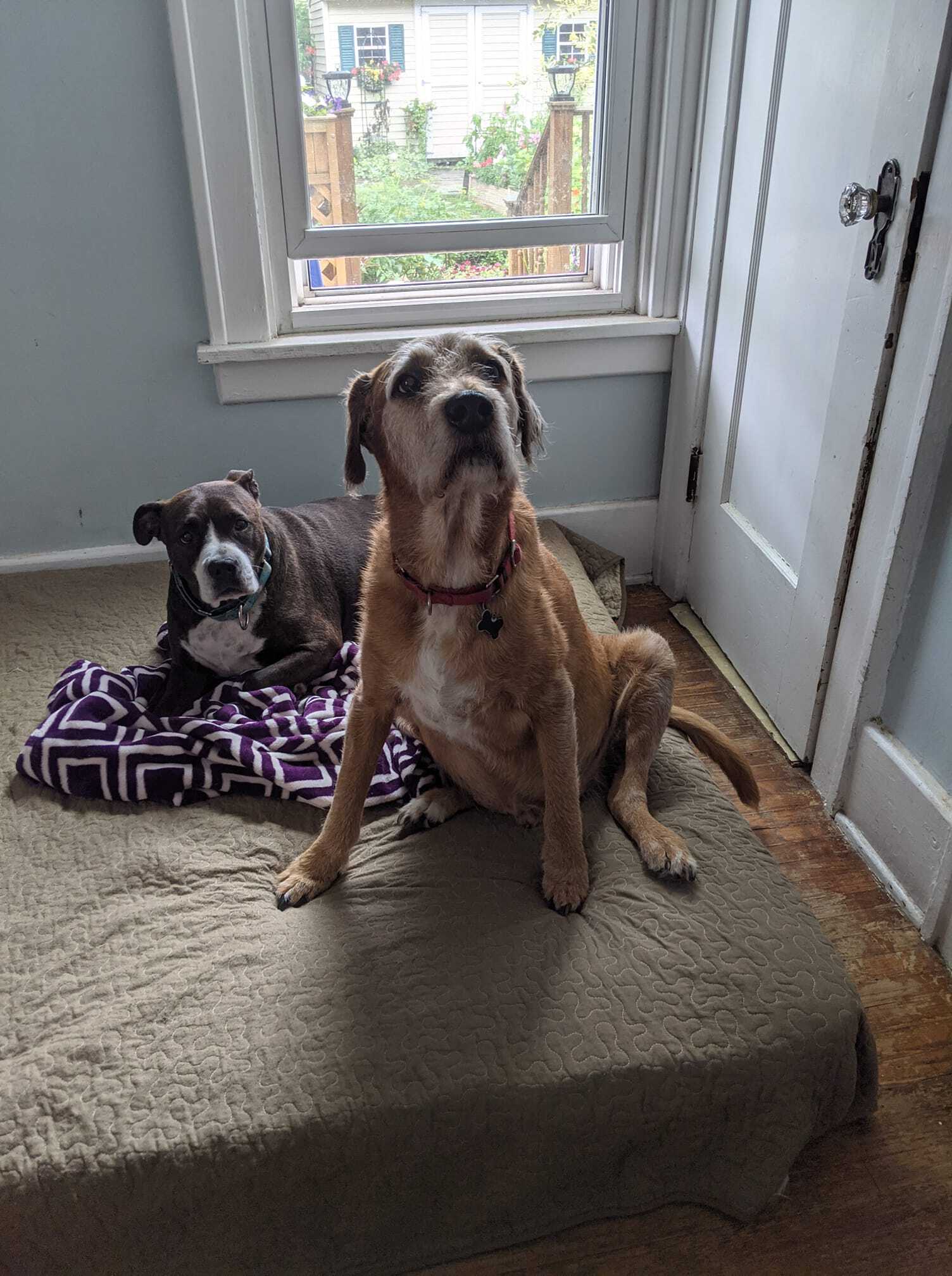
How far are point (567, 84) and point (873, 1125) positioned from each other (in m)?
2.58

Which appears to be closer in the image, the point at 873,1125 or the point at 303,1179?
the point at 303,1179

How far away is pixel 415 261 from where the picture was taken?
276 cm

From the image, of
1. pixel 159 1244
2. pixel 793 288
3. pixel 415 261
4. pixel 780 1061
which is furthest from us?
pixel 415 261

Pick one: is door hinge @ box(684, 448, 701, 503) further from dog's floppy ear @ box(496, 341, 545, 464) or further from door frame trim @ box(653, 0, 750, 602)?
dog's floppy ear @ box(496, 341, 545, 464)

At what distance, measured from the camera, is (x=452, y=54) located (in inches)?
98.0

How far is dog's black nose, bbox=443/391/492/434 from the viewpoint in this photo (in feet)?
4.35

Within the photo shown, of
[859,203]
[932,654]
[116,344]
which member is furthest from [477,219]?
[932,654]

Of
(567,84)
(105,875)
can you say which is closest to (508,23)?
(567,84)

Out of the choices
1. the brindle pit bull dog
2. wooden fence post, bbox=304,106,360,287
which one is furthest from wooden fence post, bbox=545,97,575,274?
the brindle pit bull dog

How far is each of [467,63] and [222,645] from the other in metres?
1.69

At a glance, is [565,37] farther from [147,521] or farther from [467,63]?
[147,521]

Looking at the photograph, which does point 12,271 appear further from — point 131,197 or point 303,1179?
point 303,1179

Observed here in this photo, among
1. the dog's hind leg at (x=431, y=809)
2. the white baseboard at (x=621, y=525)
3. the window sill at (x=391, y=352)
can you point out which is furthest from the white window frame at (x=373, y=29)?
the dog's hind leg at (x=431, y=809)

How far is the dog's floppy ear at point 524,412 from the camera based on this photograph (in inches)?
60.9
